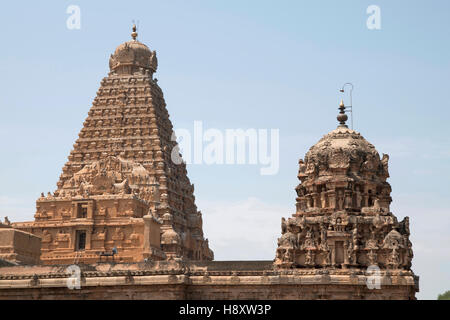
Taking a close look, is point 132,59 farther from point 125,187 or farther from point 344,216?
point 344,216

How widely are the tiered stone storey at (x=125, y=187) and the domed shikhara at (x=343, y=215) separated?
27.0m

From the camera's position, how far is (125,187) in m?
108

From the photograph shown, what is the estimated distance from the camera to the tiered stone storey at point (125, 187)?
105125 mm

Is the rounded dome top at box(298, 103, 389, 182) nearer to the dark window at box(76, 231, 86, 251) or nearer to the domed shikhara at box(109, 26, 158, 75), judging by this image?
the dark window at box(76, 231, 86, 251)

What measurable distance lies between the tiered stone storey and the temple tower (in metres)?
27.2

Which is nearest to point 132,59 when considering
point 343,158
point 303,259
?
point 343,158

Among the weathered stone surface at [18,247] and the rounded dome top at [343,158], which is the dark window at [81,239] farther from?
the rounded dome top at [343,158]

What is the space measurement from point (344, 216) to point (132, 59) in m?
54.0

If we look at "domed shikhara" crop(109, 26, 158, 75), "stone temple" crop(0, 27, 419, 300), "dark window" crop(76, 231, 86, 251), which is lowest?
"stone temple" crop(0, 27, 419, 300)

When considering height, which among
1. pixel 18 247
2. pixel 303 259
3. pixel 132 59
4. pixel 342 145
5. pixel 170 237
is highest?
pixel 132 59

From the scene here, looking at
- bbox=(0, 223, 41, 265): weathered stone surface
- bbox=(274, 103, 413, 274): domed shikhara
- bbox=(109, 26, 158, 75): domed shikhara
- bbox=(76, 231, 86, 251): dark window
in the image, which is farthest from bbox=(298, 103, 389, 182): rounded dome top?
bbox=(109, 26, 158, 75): domed shikhara

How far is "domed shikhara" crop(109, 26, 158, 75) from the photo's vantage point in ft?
403

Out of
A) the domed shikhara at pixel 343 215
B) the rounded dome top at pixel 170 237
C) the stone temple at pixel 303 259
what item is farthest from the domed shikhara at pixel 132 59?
the domed shikhara at pixel 343 215
